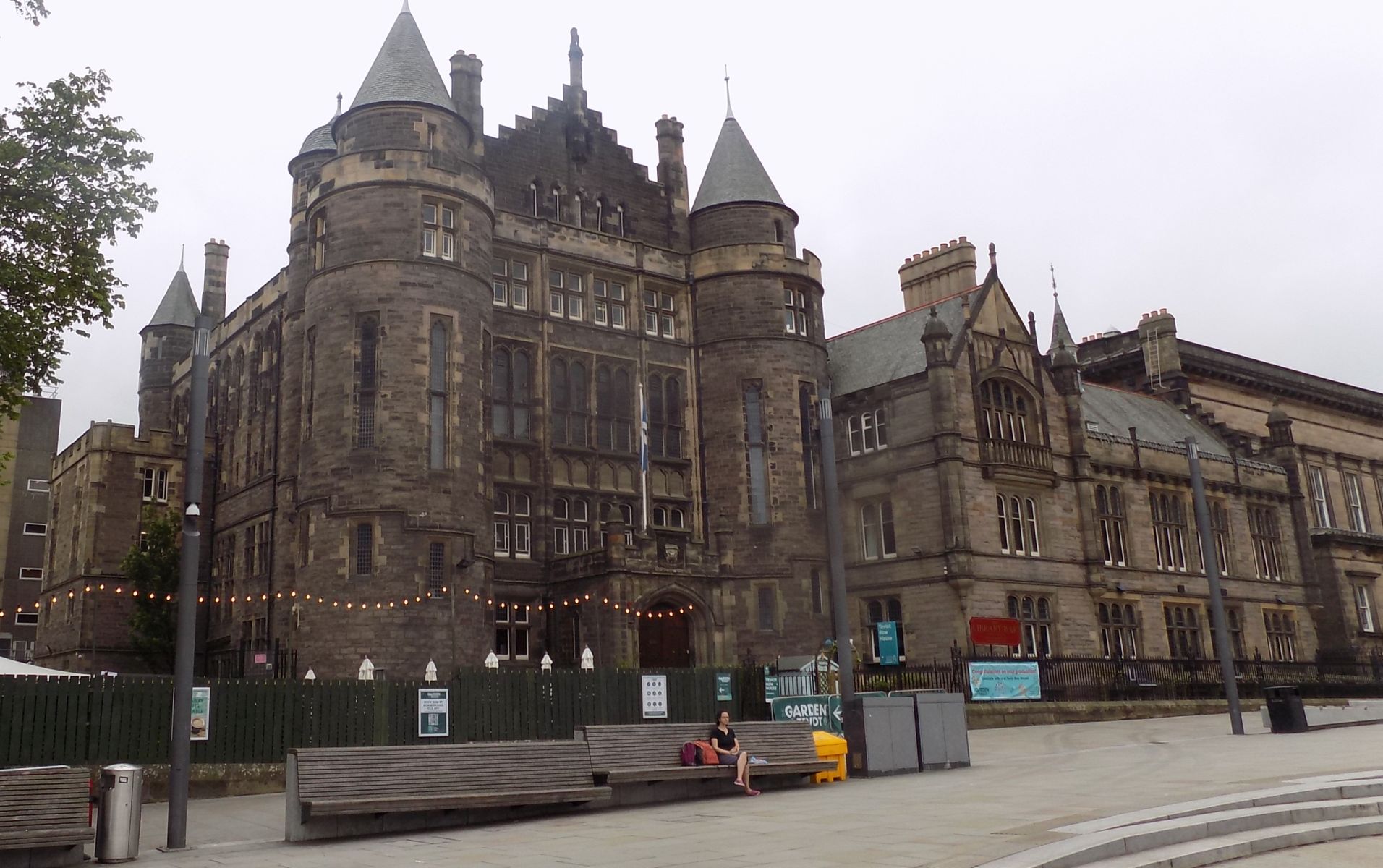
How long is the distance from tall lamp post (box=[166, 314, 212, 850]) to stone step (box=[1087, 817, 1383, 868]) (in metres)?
9.55

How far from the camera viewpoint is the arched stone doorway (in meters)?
35.5

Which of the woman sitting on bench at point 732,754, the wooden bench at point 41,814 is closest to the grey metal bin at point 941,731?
the woman sitting on bench at point 732,754

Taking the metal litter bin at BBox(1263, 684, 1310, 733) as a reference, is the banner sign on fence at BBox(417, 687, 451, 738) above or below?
above

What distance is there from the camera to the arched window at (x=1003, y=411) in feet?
133

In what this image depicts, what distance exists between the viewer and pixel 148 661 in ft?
130

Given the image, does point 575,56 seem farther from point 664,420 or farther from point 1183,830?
point 1183,830

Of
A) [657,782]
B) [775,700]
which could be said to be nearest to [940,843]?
[657,782]

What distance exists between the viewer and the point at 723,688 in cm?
2628

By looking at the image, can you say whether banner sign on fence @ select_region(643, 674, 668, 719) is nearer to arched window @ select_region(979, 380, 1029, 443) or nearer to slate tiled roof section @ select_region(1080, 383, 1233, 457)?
arched window @ select_region(979, 380, 1029, 443)

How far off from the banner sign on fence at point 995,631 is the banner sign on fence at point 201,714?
22785 millimetres

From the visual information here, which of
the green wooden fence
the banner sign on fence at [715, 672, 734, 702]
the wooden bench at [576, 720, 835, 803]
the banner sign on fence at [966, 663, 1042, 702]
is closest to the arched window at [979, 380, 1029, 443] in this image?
the banner sign on fence at [966, 663, 1042, 702]

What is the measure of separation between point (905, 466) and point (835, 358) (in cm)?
664

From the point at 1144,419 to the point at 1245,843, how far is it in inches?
1672

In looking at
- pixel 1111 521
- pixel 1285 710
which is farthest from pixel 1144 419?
pixel 1285 710
